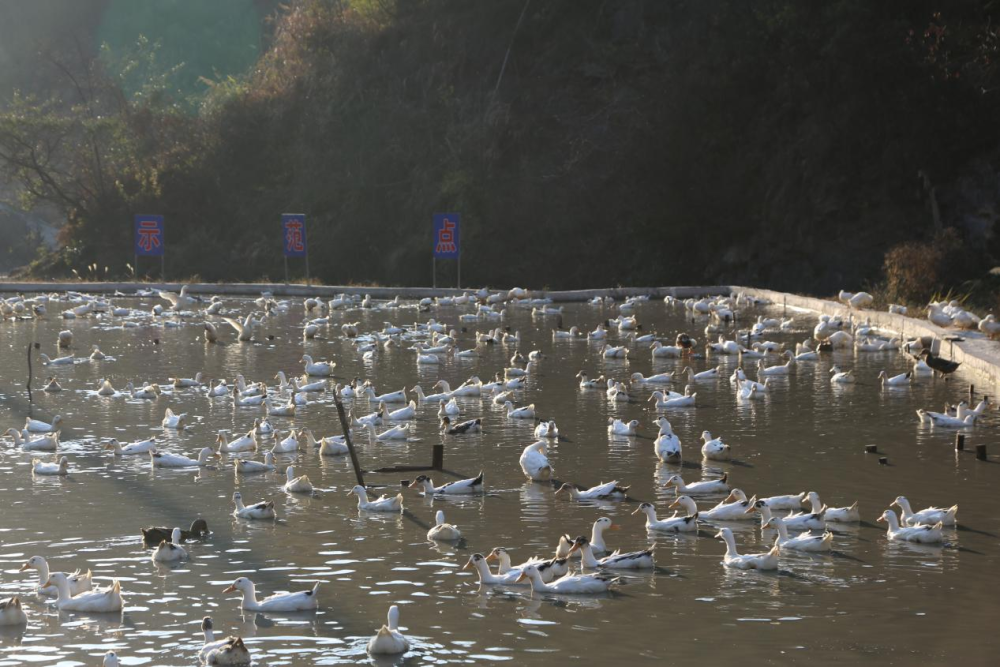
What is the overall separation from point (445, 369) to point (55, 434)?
9.46 metres

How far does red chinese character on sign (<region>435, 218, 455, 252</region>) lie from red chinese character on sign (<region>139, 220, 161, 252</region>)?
38.2 ft

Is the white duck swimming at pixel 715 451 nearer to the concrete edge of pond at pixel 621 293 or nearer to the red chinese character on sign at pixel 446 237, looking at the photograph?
the concrete edge of pond at pixel 621 293

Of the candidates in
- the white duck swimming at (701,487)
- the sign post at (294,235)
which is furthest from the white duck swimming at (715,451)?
the sign post at (294,235)

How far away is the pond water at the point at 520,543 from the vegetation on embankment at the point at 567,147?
67.7 feet

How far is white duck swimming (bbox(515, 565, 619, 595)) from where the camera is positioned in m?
11.0

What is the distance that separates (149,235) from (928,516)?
41955 mm

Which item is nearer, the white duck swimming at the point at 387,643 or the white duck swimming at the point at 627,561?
the white duck swimming at the point at 387,643

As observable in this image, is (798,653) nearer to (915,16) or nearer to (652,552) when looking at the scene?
(652,552)

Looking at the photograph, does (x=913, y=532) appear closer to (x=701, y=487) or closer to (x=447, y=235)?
(x=701, y=487)

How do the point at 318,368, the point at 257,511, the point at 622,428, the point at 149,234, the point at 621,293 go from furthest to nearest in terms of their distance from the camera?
the point at 149,234, the point at 621,293, the point at 318,368, the point at 622,428, the point at 257,511

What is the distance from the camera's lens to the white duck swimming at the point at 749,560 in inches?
455

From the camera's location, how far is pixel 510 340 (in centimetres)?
3025

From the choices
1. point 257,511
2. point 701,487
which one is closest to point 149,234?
point 257,511

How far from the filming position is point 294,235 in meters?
47.4
